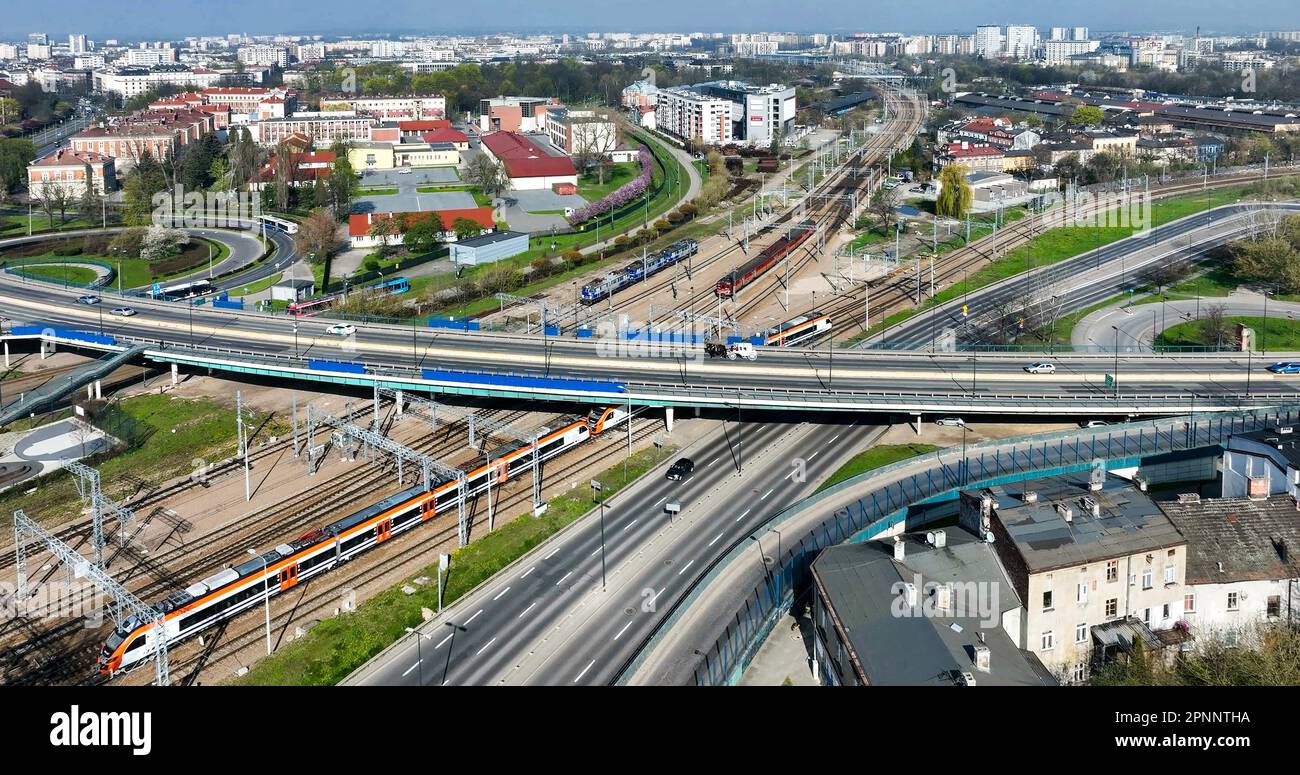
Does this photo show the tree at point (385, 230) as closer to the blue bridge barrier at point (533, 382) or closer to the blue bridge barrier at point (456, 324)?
the blue bridge barrier at point (456, 324)

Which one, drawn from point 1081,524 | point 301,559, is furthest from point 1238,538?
point 301,559

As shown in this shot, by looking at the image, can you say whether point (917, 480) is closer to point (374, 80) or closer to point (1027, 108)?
point (1027, 108)

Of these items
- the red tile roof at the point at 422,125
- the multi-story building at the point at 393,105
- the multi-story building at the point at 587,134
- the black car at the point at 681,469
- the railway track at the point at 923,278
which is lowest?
the black car at the point at 681,469

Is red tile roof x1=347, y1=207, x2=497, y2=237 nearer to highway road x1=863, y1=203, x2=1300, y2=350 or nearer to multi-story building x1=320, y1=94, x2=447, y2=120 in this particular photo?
highway road x1=863, y1=203, x2=1300, y2=350

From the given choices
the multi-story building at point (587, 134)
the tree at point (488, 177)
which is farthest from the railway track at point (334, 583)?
the multi-story building at point (587, 134)

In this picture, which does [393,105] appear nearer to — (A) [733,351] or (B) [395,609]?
(A) [733,351]
